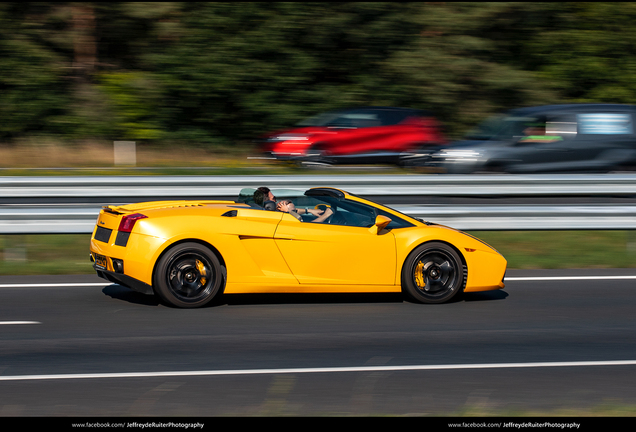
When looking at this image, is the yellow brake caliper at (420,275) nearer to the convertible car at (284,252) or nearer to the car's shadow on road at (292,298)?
the convertible car at (284,252)

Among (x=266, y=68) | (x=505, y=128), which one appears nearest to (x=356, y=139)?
(x=505, y=128)

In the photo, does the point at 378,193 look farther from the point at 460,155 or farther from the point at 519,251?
the point at 460,155

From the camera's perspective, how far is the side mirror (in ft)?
24.2

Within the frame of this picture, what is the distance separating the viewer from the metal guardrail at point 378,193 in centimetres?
959

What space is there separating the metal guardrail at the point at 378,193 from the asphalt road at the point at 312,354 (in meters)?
1.57

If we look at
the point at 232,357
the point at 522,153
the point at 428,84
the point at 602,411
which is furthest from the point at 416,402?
the point at 428,84

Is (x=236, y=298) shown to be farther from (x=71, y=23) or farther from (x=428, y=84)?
(x=71, y=23)

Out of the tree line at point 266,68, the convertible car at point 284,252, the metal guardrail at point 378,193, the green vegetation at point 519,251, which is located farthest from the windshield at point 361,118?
the convertible car at point 284,252

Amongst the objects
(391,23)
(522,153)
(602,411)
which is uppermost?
(391,23)

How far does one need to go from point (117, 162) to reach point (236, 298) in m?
11.3

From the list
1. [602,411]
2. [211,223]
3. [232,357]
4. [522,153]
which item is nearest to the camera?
[602,411]

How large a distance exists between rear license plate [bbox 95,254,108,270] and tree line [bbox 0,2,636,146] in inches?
611

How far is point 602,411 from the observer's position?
445 cm

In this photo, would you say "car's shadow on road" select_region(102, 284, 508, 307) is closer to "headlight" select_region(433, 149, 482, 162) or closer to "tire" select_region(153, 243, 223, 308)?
"tire" select_region(153, 243, 223, 308)
